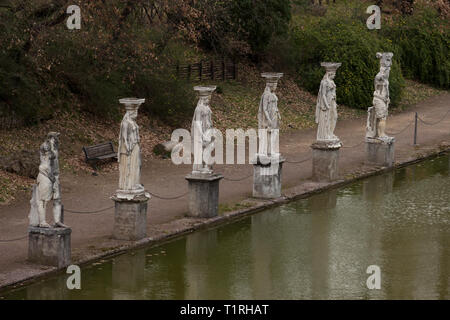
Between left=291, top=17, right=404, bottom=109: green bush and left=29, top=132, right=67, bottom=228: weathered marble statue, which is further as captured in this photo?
left=291, top=17, right=404, bottom=109: green bush

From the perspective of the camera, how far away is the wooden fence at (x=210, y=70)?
2933 centimetres

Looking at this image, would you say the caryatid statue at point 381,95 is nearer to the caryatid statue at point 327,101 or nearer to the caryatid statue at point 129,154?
the caryatid statue at point 327,101

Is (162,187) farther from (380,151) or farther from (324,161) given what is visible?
(380,151)

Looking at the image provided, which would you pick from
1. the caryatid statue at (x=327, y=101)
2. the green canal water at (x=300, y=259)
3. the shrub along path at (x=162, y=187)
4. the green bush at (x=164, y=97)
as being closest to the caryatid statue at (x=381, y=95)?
the shrub along path at (x=162, y=187)

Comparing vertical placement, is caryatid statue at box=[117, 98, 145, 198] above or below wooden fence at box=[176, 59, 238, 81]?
below

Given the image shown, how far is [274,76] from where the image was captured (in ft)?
61.5

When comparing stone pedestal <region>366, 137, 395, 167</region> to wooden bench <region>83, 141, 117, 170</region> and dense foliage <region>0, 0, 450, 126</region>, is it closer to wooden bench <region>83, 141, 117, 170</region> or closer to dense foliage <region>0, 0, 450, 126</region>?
dense foliage <region>0, 0, 450, 126</region>

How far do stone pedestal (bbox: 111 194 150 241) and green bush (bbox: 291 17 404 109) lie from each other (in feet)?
54.8

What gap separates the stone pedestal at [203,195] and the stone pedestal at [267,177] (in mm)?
1785

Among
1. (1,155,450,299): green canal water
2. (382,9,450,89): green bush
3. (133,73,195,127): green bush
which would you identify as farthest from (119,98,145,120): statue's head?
(382,9,450,89): green bush

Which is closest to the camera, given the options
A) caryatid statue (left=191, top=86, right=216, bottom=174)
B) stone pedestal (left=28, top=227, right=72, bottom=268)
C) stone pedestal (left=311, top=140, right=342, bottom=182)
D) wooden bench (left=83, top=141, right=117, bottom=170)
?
stone pedestal (left=28, top=227, right=72, bottom=268)

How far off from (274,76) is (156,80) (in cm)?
736

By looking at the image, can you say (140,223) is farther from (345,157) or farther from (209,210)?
(345,157)

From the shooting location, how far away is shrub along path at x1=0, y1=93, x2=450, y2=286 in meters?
15.2
